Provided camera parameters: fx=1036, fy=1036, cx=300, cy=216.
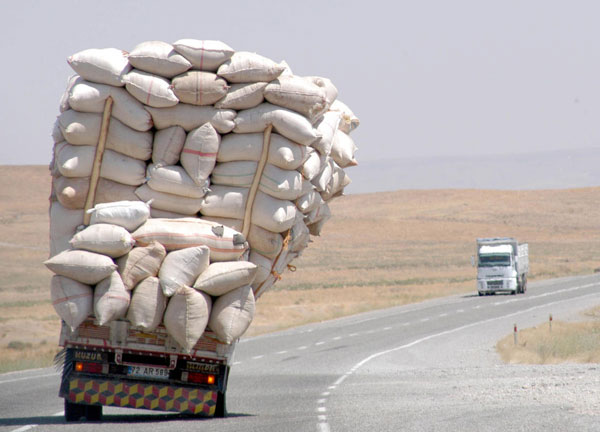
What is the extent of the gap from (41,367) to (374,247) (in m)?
79.1

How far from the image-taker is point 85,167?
1222 centimetres

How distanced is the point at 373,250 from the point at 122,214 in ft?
283

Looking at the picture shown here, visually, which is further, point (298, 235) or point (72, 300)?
point (298, 235)

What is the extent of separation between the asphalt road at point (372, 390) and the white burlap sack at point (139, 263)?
172cm

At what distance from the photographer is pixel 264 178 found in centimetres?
1270

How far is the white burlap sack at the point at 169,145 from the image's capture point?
40.6 feet

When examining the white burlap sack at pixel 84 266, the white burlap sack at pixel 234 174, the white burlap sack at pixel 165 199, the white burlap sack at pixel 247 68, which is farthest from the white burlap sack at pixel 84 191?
the white burlap sack at pixel 247 68

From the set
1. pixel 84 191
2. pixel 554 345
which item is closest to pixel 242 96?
pixel 84 191

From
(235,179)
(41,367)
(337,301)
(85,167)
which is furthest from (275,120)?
(337,301)

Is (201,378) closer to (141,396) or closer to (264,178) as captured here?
(141,396)

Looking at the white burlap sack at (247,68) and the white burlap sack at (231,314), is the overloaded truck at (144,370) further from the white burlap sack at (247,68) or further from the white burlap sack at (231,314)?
the white burlap sack at (247,68)

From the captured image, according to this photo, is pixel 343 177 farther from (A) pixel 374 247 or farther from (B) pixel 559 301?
(A) pixel 374 247

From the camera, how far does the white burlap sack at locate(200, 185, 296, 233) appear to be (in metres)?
12.4

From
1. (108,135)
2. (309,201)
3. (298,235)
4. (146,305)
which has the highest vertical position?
(108,135)
